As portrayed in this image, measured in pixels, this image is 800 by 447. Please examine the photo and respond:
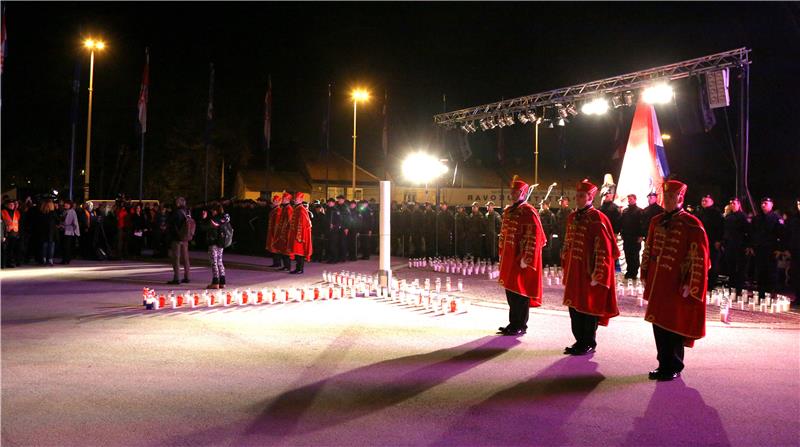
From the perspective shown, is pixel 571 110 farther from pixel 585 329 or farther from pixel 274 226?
pixel 585 329

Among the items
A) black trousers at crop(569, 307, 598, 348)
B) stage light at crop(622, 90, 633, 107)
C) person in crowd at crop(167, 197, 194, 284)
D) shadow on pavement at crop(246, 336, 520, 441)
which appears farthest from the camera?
stage light at crop(622, 90, 633, 107)

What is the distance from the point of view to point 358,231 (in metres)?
23.9

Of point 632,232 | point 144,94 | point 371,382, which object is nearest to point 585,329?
point 371,382

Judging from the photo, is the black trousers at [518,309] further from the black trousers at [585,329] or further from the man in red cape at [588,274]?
the black trousers at [585,329]

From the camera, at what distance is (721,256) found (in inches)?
661

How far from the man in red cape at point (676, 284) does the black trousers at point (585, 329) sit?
1.13 metres

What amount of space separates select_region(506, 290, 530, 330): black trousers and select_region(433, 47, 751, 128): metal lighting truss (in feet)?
33.7

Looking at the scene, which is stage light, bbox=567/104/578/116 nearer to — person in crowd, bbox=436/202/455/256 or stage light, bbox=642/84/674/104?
stage light, bbox=642/84/674/104

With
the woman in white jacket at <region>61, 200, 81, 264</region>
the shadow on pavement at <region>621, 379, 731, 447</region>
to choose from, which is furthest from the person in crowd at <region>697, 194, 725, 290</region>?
the woman in white jacket at <region>61, 200, 81, 264</region>

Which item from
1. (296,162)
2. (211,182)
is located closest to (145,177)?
(211,182)

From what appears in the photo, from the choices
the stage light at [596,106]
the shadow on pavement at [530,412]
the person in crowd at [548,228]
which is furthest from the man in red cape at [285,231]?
the shadow on pavement at [530,412]

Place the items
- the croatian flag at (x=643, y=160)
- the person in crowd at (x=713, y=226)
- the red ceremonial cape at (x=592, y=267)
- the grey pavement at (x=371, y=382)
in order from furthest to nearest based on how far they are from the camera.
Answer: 1. the croatian flag at (x=643, y=160)
2. the person in crowd at (x=713, y=226)
3. the red ceremonial cape at (x=592, y=267)
4. the grey pavement at (x=371, y=382)

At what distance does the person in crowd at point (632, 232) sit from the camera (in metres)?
17.0

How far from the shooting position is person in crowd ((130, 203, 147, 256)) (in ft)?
78.8
